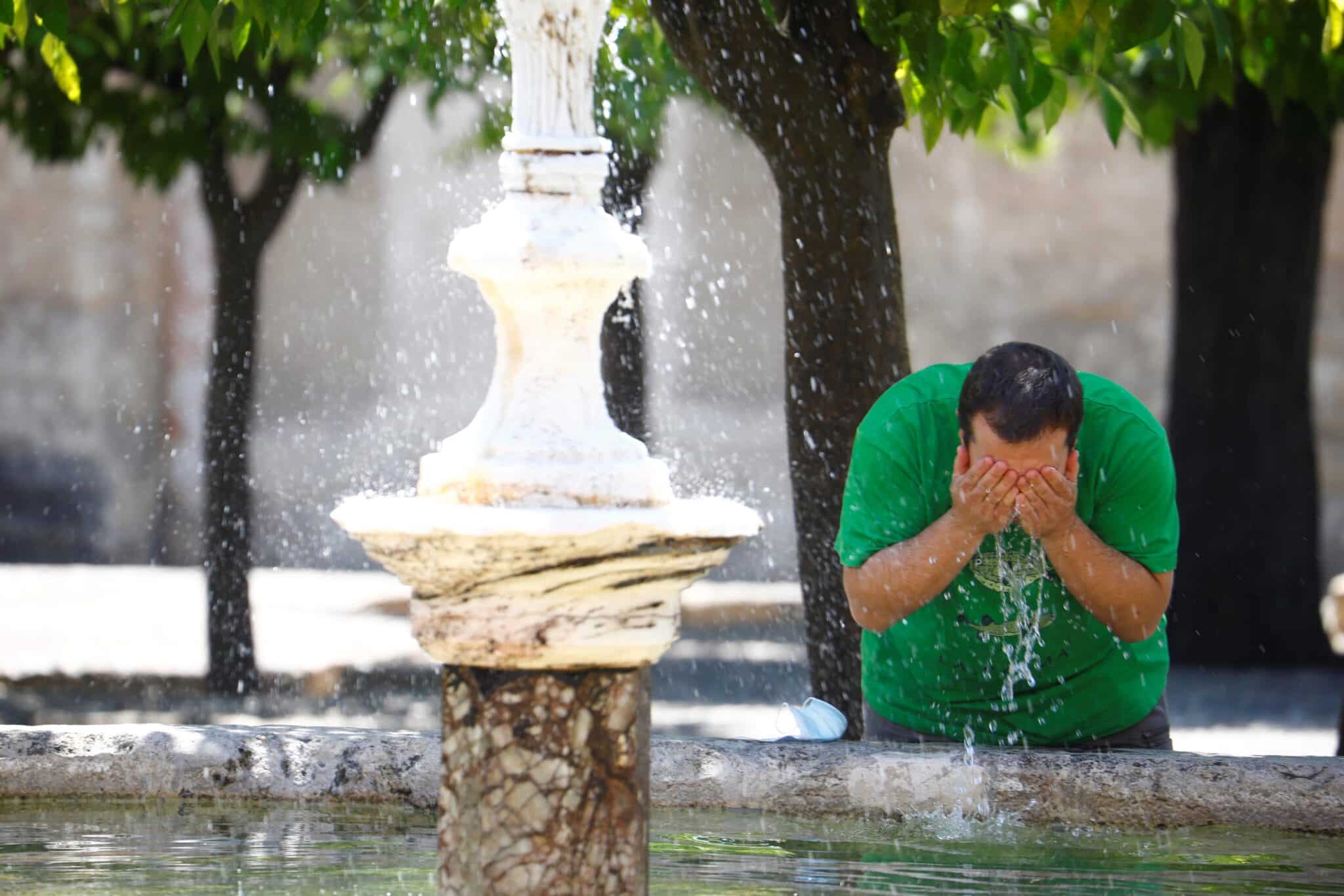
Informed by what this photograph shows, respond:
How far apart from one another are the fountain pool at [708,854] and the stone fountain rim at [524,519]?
96 centimetres

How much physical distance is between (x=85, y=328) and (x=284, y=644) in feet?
15.0

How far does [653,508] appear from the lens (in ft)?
8.20

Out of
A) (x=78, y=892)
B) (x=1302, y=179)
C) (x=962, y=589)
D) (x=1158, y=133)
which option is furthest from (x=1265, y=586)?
(x=78, y=892)

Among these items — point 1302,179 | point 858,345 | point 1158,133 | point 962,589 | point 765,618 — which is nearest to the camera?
point 962,589

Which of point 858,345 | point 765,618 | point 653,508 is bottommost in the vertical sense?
point 765,618

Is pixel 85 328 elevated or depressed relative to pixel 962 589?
elevated

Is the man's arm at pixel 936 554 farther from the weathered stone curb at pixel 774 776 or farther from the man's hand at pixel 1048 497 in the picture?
the weathered stone curb at pixel 774 776

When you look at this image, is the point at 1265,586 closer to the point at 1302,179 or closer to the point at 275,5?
the point at 1302,179

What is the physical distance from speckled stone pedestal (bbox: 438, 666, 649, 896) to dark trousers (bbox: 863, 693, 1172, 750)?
1.20 meters

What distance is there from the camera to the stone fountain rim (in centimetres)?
238

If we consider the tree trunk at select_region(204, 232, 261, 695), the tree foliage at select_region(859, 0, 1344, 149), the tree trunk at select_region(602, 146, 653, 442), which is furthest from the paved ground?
the tree foliage at select_region(859, 0, 1344, 149)

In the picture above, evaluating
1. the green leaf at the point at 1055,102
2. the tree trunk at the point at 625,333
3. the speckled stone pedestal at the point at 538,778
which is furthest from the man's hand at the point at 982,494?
the tree trunk at the point at 625,333

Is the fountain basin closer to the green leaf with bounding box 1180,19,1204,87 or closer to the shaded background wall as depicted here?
the green leaf with bounding box 1180,19,1204,87

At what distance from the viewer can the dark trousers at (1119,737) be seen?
370 cm
